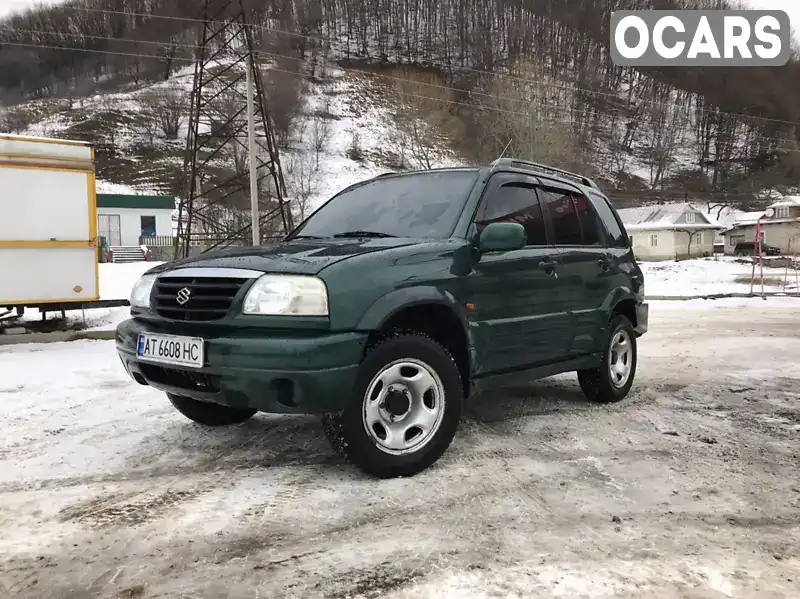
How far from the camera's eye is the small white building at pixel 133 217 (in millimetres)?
44969

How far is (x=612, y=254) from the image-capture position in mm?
5246

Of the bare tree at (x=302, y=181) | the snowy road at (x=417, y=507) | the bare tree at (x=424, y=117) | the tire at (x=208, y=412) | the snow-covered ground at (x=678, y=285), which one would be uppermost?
the bare tree at (x=424, y=117)

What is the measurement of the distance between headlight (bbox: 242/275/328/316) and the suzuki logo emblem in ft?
1.36

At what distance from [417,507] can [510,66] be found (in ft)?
229

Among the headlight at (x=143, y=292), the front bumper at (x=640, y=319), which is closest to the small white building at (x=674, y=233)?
the front bumper at (x=640, y=319)

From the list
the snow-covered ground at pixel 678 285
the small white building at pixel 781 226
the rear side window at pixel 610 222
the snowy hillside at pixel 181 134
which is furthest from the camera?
the snowy hillside at pixel 181 134

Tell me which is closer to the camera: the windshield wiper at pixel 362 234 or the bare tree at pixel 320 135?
the windshield wiper at pixel 362 234

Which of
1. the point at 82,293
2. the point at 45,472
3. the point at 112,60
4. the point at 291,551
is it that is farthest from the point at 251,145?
the point at 112,60

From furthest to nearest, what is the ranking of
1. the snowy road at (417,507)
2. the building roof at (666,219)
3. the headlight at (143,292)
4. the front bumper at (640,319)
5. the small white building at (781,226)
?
the small white building at (781,226) → the building roof at (666,219) → the front bumper at (640,319) → the headlight at (143,292) → the snowy road at (417,507)

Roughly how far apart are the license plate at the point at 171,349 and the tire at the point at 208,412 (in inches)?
33.5

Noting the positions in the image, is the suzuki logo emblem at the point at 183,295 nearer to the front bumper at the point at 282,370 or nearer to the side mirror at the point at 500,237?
the front bumper at the point at 282,370

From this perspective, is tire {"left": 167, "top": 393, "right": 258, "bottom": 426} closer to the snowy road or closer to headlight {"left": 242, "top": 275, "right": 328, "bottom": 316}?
the snowy road

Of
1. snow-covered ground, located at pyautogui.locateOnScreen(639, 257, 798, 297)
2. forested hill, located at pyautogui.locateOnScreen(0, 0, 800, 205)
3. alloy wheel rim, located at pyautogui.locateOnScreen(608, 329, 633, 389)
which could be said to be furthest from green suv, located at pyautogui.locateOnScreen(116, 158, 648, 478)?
forested hill, located at pyautogui.locateOnScreen(0, 0, 800, 205)

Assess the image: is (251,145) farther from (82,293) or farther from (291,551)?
(291,551)
